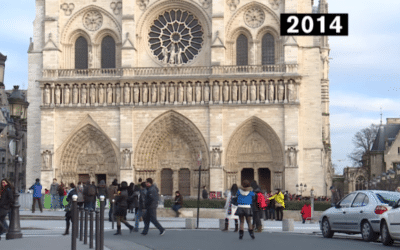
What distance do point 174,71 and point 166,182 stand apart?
284 inches

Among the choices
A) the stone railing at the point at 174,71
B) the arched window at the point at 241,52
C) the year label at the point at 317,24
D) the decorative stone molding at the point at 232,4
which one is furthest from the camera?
the arched window at the point at 241,52

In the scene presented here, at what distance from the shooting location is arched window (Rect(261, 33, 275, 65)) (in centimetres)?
4962

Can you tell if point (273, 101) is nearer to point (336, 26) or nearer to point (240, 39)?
point (240, 39)

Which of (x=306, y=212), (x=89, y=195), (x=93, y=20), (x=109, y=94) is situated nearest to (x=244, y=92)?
(x=109, y=94)

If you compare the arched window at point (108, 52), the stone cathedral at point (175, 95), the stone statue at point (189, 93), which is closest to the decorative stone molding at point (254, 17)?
the stone cathedral at point (175, 95)

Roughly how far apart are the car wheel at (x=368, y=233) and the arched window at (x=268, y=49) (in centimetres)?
3041

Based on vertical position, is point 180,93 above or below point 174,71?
below

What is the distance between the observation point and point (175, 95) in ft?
161

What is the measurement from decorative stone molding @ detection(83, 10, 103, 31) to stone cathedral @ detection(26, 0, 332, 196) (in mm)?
75

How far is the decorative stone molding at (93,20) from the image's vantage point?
5103 cm

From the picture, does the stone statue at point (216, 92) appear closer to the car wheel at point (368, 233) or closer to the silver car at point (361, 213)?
the silver car at point (361, 213)

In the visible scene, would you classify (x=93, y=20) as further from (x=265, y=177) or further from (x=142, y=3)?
(x=265, y=177)

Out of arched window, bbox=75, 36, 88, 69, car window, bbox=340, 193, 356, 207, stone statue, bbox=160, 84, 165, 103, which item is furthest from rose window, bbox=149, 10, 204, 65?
car window, bbox=340, 193, 356, 207

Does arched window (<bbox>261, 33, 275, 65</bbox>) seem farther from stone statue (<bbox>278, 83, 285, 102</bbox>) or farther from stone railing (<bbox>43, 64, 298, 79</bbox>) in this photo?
stone statue (<bbox>278, 83, 285, 102</bbox>)
